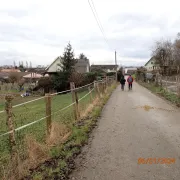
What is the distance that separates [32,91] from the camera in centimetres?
3459

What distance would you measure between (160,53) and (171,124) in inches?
1964

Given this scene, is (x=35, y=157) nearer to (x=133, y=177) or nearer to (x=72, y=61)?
(x=133, y=177)

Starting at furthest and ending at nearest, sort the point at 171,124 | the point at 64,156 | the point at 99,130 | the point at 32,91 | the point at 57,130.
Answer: the point at 32,91 → the point at 171,124 → the point at 99,130 → the point at 57,130 → the point at 64,156

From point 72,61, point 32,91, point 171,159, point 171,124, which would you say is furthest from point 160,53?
point 171,159

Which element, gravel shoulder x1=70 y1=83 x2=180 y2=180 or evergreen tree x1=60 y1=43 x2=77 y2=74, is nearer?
gravel shoulder x1=70 y1=83 x2=180 y2=180

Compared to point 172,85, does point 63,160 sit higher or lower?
lower

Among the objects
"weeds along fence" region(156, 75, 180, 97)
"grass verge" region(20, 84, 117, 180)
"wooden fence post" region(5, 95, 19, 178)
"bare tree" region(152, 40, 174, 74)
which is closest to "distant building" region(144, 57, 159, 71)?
"bare tree" region(152, 40, 174, 74)

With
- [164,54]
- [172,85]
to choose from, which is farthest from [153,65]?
[172,85]

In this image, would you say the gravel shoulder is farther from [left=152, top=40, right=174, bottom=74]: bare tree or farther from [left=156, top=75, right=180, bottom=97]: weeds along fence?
[left=152, top=40, right=174, bottom=74]: bare tree

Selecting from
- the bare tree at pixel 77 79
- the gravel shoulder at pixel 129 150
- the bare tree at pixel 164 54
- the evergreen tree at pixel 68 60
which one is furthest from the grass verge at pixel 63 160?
the bare tree at pixel 164 54
